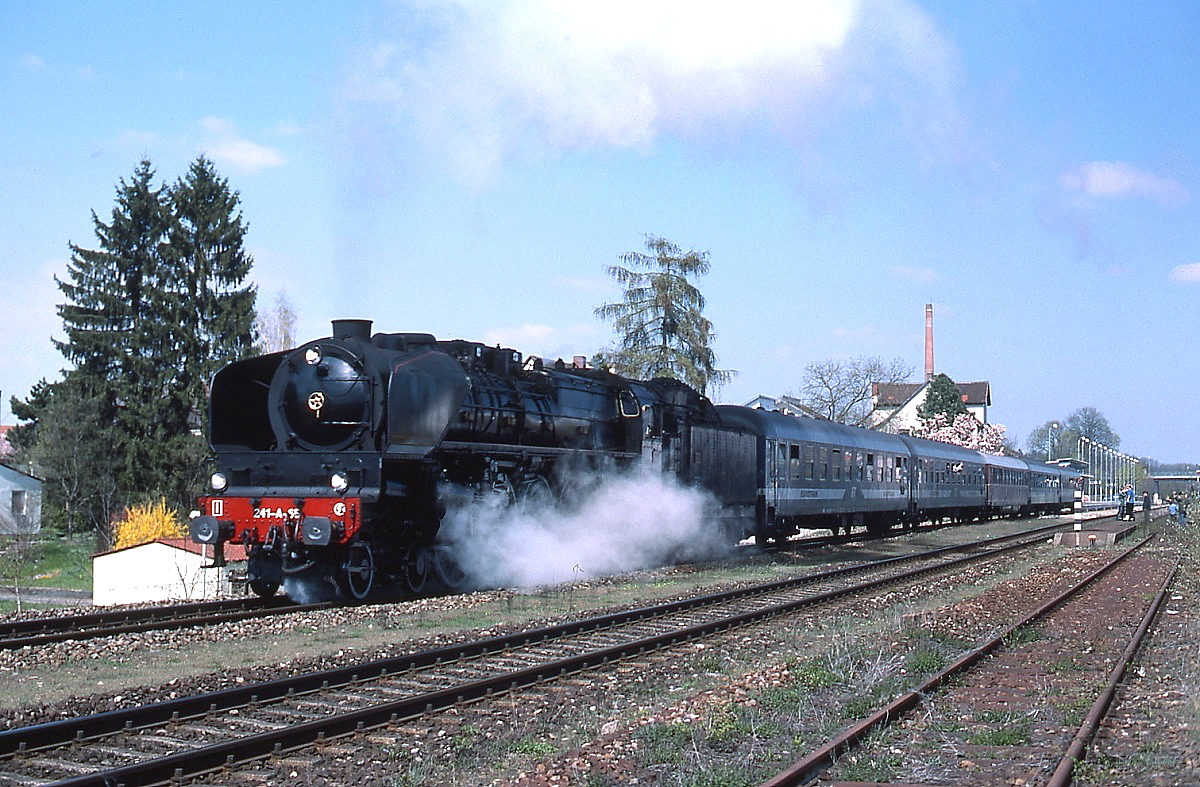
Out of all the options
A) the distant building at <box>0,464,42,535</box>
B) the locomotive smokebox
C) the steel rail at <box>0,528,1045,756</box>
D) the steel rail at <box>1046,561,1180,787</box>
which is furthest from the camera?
the distant building at <box>0,464,42,535</box>

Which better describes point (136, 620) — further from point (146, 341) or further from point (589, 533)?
point (146, 341)

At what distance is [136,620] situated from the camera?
565 inches

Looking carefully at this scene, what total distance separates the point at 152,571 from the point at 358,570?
16.0 metres

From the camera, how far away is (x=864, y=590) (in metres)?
18.3

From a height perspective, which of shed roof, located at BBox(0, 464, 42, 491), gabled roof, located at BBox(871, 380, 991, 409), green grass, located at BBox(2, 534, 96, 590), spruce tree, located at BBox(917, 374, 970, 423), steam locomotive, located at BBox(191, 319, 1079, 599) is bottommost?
green grass, located at BBox(2, 534, 96, 590)

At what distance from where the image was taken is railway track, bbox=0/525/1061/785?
22.5 feet

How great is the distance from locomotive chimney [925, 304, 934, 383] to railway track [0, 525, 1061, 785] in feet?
319

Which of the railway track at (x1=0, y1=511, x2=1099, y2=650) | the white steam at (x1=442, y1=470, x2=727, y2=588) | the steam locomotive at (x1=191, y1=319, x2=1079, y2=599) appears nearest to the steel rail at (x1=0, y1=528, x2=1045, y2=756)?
the white steam at (x1=442, y1=470, x2=727, y2=588)

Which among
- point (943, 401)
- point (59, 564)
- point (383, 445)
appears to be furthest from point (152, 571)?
point (943, 401)

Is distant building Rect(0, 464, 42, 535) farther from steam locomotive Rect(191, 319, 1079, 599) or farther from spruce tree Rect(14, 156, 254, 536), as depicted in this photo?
steam locomotive Rect(191, 319, 1079, 599)

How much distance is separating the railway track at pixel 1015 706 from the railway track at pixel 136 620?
8.23 meters

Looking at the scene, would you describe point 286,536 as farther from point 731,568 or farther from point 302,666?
point 731,568

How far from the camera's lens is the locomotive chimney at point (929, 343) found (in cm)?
10706

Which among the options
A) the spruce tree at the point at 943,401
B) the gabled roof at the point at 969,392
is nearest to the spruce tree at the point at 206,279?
the spruce tree at the point at 943,401
